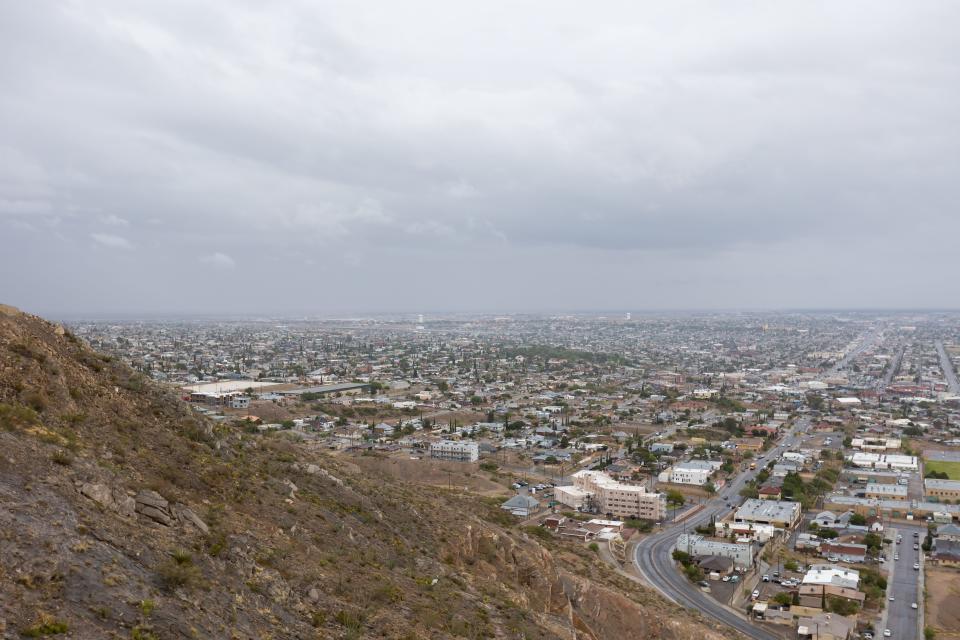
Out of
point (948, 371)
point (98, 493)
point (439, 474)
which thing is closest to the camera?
point (98, 493)

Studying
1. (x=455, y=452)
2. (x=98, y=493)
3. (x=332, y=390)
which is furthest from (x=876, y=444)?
(x=98, y=493)

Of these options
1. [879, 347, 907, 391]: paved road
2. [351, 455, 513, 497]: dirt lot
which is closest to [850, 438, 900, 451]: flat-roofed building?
[351, 455, 513, 497]: dirt lot

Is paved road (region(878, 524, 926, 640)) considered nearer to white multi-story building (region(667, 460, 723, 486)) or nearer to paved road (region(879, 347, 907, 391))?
white multi-story building (region(667, 460, 723, 486))

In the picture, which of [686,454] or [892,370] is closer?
[686,454]

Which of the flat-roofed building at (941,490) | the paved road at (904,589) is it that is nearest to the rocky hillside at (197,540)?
the paved road at (904,589)

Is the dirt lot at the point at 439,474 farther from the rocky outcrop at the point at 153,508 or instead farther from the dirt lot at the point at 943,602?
the rocky outcrop at the point at 153,508

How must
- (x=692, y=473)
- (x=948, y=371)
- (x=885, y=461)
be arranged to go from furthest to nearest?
(x=948, y=371)
(x=885, y=461)
(x=692, y=473)

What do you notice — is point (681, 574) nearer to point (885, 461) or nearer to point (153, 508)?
point (153, 508)
